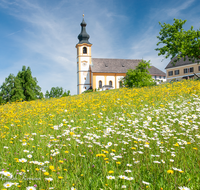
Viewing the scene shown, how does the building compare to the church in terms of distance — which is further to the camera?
the church

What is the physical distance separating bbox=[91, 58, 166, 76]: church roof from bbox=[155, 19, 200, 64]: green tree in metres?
31.9

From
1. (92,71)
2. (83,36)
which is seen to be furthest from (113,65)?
(83,36)

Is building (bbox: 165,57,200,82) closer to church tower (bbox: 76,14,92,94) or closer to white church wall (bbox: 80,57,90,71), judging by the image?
church tower (bbox: 76,14,92,94)

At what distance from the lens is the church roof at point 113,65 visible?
6274 centimetres

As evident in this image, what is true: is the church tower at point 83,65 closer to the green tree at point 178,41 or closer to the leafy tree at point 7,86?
the leafy tree at point 7,86

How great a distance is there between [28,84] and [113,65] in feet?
106

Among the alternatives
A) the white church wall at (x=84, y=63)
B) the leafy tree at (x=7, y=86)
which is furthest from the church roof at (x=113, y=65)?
the leafy tree at (x=7, y=86)

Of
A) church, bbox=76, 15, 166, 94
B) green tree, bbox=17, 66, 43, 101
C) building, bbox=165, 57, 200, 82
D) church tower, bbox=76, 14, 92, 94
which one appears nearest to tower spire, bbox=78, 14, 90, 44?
church, bbox=76, 15, 166, 94

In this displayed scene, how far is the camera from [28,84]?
1897 inches

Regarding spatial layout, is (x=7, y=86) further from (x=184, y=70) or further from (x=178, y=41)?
(x=184, y=70)

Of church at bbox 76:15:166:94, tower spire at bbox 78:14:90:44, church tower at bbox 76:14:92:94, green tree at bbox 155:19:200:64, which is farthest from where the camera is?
tower spire at bbox 78:14:90:44

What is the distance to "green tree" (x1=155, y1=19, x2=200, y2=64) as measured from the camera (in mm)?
26969

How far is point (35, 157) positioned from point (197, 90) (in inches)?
392

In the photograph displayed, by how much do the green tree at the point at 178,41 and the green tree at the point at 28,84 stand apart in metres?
35.6
